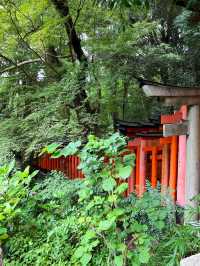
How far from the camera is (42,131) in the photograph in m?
6.31

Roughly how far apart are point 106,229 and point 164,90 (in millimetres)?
1796

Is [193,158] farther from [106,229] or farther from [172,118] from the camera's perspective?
[106,229]

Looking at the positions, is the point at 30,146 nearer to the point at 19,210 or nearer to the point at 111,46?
the point at 19,210

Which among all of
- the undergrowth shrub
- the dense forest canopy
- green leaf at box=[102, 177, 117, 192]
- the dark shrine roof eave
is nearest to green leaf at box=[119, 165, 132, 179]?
the undergrowth shrub

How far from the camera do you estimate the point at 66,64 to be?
7332 millimetres

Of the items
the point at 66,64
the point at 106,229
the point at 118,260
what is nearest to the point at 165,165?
the point at 106,229

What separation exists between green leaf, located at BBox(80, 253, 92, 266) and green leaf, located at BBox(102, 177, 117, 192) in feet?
2.56

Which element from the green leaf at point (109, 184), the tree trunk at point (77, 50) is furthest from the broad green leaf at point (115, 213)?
the tree trunk at point (77, 50)

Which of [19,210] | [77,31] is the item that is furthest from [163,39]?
[19,210]

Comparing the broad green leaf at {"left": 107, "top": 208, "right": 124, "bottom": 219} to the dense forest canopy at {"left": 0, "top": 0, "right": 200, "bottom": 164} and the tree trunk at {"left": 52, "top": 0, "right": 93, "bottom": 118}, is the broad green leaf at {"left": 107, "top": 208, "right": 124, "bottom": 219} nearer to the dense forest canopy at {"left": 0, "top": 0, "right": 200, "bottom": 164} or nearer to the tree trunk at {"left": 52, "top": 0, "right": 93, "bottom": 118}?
the dense forest canopy at {"left": 0, "top": 0, "right": 200, "bottom": 164}

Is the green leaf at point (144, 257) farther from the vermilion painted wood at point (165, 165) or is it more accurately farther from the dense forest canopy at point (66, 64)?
the dense forest canopy at point (66, 64)

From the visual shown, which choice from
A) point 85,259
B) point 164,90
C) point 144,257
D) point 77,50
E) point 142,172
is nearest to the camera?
point 144,257

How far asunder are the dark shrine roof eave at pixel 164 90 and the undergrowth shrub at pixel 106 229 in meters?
0.81

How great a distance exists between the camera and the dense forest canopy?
648cm
